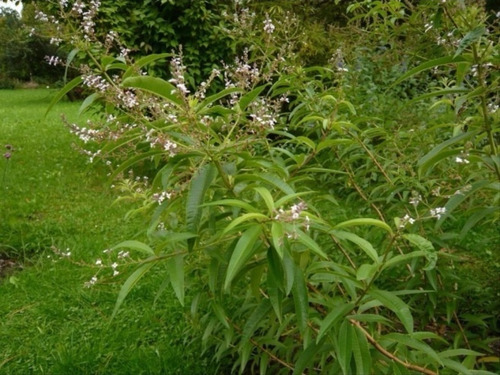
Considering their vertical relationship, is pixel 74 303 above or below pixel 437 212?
below

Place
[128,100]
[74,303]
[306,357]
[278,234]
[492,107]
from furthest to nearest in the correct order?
[74,303]
[492,107]
[306,357]
[128,100]
[278,234]

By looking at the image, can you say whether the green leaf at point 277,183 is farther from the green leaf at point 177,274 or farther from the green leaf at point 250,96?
the green leaf at point 177,274

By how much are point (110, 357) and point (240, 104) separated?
5.68 ft

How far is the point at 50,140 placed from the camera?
9.46 metres

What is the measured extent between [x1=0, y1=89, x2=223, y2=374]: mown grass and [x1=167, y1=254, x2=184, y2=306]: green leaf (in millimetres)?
232

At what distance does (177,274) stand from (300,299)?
343mm

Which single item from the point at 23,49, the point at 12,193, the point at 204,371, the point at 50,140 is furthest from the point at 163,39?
the point at 23,49

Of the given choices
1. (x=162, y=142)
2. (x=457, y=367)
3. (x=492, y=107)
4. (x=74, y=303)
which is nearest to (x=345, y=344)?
(x=457, y=367)

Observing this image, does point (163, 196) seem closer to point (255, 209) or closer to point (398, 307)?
point (255, 209)

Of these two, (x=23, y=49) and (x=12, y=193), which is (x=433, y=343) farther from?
(x=23, y=49)

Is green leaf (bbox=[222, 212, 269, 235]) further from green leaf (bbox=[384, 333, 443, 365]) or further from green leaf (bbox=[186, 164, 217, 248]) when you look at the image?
green leaf (bbox=[384, 333, 443, 365])

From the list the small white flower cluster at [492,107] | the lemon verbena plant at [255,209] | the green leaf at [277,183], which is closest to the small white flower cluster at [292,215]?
the lemon verbena plant at [255,209]

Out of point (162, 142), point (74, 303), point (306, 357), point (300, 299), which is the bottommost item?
point (74, 303)

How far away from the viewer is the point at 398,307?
1431 mm
